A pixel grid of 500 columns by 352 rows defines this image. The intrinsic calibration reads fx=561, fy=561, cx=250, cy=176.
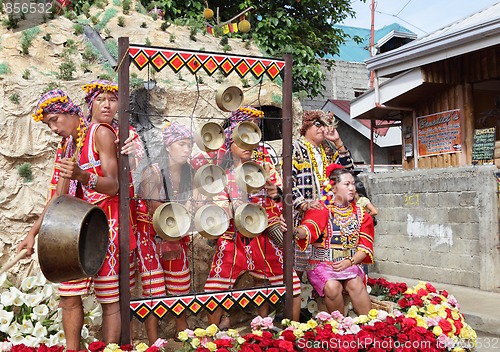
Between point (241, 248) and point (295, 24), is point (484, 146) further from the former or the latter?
point (241, 248)

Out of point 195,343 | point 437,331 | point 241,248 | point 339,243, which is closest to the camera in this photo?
point 195,343

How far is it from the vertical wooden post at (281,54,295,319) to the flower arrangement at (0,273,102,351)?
139 cm

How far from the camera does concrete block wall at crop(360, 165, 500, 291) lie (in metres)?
7.27

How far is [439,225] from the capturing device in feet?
26.4

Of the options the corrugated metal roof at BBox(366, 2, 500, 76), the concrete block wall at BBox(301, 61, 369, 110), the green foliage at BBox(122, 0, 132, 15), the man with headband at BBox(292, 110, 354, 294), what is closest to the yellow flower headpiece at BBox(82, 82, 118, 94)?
the man with headband at BBox(292, 110, 354, 294)

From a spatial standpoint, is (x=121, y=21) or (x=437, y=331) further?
(x=121, y=21)

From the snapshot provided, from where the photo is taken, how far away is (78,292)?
134 inches

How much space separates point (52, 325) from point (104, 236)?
0.94 m

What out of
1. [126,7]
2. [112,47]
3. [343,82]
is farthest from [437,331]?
[343,82]

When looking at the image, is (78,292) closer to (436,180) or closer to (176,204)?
(176,204)

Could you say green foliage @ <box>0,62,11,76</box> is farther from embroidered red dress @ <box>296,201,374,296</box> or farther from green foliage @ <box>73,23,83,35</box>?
embroidered red dress @ <box>296,201,374,296</box>

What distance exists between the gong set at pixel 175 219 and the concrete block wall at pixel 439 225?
4.29m

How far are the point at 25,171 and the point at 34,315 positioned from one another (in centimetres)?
149

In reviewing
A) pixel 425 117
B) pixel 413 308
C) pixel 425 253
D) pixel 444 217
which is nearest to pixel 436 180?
pixel 444 217
